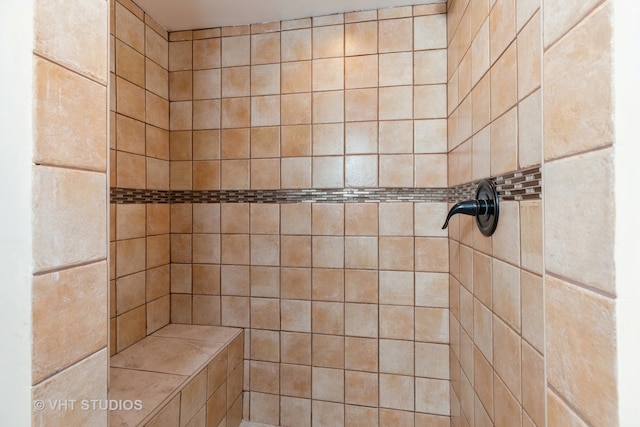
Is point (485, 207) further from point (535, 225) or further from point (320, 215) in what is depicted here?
point (320, 215)

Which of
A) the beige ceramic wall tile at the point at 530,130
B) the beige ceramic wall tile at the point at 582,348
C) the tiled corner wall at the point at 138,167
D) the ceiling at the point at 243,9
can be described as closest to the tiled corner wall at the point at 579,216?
the beige ceramic wall tile at the point at 582,348

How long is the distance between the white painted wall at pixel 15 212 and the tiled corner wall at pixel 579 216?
2.49ft

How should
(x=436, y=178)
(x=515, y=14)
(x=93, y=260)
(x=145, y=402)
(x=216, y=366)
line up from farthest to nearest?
(x=436, y=178) → (x=216, y=366) → (x=145, y=402) → (x=515, y=14) → (x=93, y=260)

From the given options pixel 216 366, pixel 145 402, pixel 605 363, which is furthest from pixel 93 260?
pixel 216 366

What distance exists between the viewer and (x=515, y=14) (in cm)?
81

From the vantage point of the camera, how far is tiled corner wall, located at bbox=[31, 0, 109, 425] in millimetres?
434

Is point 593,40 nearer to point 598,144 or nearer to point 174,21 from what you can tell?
point 598,144

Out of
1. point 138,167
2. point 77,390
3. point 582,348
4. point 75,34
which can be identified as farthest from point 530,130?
point 138,167

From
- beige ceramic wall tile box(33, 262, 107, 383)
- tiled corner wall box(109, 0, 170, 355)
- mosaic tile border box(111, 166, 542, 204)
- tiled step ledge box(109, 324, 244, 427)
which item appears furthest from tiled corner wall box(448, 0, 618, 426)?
tiled corner wall box(109, 0, 170, 355)

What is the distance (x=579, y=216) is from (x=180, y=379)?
5.08 feet

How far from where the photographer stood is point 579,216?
0.43m

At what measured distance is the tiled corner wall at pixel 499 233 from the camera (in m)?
→ 0.73

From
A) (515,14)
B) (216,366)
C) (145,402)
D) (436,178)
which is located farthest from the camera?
(436,178)

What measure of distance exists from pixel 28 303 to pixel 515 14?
3.94ft
